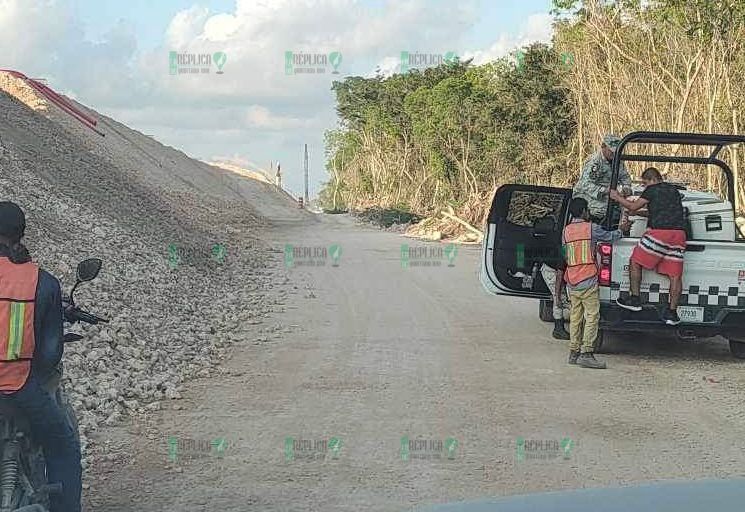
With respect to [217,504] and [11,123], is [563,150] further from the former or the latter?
[217,504]

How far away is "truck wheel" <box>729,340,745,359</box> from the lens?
32.9 feet

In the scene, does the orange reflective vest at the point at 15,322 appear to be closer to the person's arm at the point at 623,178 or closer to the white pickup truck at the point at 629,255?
the white pickup truck at the point at 629,255

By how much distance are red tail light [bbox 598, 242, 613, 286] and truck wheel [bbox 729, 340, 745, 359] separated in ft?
5.82

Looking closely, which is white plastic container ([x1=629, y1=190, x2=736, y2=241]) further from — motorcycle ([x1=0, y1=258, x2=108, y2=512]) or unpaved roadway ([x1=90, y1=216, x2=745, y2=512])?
motorcycle ([x1=0, y1=258, x2=108, y2=512])

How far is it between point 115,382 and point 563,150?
29.3 meters

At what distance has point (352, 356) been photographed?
32.2ft

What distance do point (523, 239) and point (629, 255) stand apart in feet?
6.85

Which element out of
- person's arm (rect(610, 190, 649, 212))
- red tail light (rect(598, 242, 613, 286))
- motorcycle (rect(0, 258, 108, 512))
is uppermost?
person's arm (rect(610, 190, 649, 212))

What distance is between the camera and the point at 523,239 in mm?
11359

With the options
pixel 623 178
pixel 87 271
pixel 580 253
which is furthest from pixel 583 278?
pixel 87 271

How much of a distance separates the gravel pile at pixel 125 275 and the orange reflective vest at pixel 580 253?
12.1 ft

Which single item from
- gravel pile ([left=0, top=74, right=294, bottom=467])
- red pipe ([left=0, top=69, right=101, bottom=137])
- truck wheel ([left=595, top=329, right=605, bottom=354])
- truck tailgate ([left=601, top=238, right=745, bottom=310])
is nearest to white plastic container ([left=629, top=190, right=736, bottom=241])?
truck tailgate ([left=601, top=238, right=745, bottom=310])

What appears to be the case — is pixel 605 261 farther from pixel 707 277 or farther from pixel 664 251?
pixel 707 277

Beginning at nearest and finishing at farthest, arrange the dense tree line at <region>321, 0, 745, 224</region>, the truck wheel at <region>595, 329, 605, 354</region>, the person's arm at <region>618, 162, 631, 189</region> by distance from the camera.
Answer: the truck wheel at <region>595, 329, 605, 354</region>, the person's arm at <region>618, 162, 631, 189</region>, the dense tree line at <region>321, 0, 745, 224</region>
